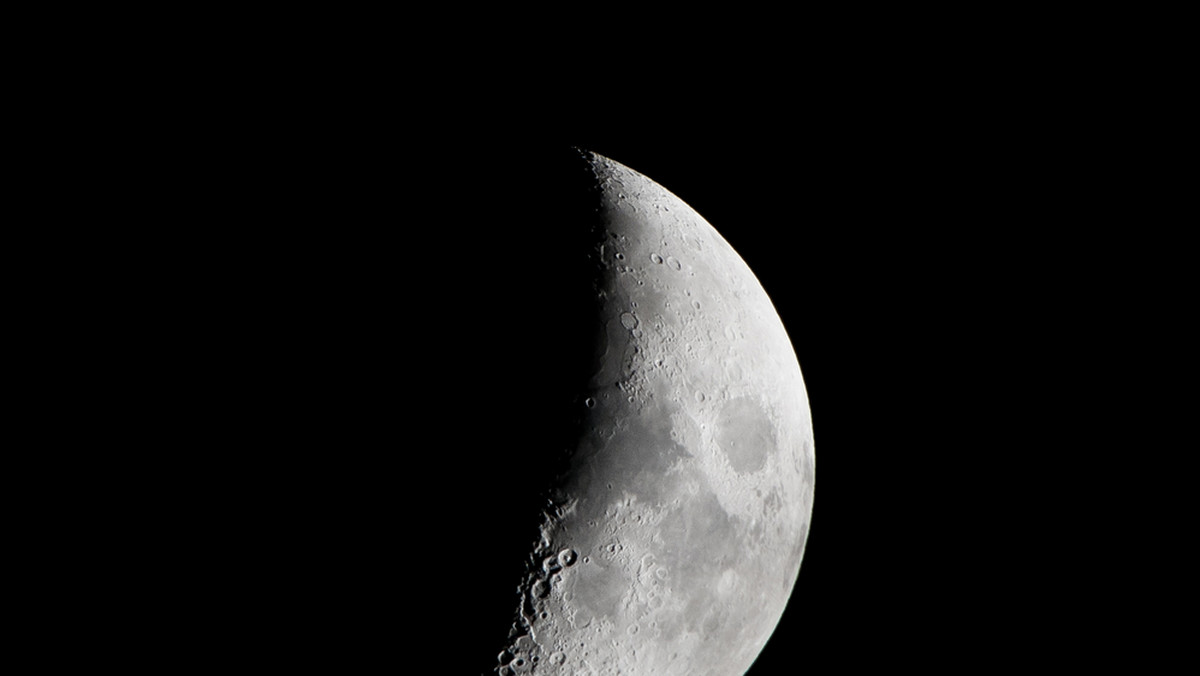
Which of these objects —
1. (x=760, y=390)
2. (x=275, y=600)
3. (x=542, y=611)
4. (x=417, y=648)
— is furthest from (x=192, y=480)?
(x=760, y=390)

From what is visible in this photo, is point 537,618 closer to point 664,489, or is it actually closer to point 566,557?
point 566,557

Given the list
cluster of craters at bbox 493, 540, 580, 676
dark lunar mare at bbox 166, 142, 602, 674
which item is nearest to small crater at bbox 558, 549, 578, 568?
A: cluster of craters at bbox 493, 540, 580, 676

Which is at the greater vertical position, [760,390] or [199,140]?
[199,140]

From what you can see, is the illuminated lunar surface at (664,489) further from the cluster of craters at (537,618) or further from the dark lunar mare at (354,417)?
the dark lunar mare at (354,417)

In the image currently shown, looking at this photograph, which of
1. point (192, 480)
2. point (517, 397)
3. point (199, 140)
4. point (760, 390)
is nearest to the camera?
point (192, 480)

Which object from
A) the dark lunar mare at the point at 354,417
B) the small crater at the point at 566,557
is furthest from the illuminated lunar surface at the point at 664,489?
the dark lunar mare at the point at 354,417

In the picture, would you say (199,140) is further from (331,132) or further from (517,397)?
(517,397)

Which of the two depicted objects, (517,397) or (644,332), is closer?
(517,397)
